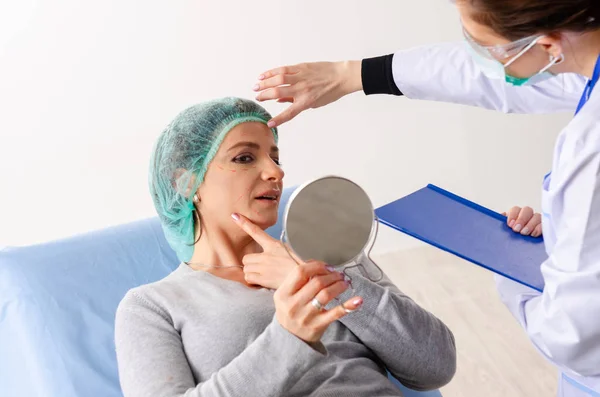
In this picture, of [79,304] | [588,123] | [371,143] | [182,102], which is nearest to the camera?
[588,123]

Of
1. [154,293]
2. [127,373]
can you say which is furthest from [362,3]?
[127,373]

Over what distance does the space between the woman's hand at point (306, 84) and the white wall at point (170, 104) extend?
60.8 inches

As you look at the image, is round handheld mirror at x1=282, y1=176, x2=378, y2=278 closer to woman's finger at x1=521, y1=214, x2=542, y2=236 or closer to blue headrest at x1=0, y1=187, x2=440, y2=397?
woman's finger at x1=521, y1=214, x2=542, y2=236

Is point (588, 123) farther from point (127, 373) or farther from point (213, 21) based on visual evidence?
point (213, 21)

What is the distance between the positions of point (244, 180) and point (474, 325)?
176 centimetres

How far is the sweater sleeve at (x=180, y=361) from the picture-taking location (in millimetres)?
1353

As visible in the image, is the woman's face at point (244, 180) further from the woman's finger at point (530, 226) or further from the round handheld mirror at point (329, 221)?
the woman's finger at point (530, 226)

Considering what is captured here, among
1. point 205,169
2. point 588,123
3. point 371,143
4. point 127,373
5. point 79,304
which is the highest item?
point 588,123

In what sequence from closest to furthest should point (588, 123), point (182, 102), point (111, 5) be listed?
point (588, 123)
point (111, 5)
point (182, 102)

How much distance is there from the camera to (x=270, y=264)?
1503 millimetres

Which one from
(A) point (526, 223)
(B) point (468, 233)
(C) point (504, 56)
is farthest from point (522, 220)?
(C) point (504, 56)

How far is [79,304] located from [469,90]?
1208 mm

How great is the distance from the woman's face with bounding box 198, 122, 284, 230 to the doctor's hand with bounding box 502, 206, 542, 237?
53 cm

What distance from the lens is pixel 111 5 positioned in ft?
10.6
